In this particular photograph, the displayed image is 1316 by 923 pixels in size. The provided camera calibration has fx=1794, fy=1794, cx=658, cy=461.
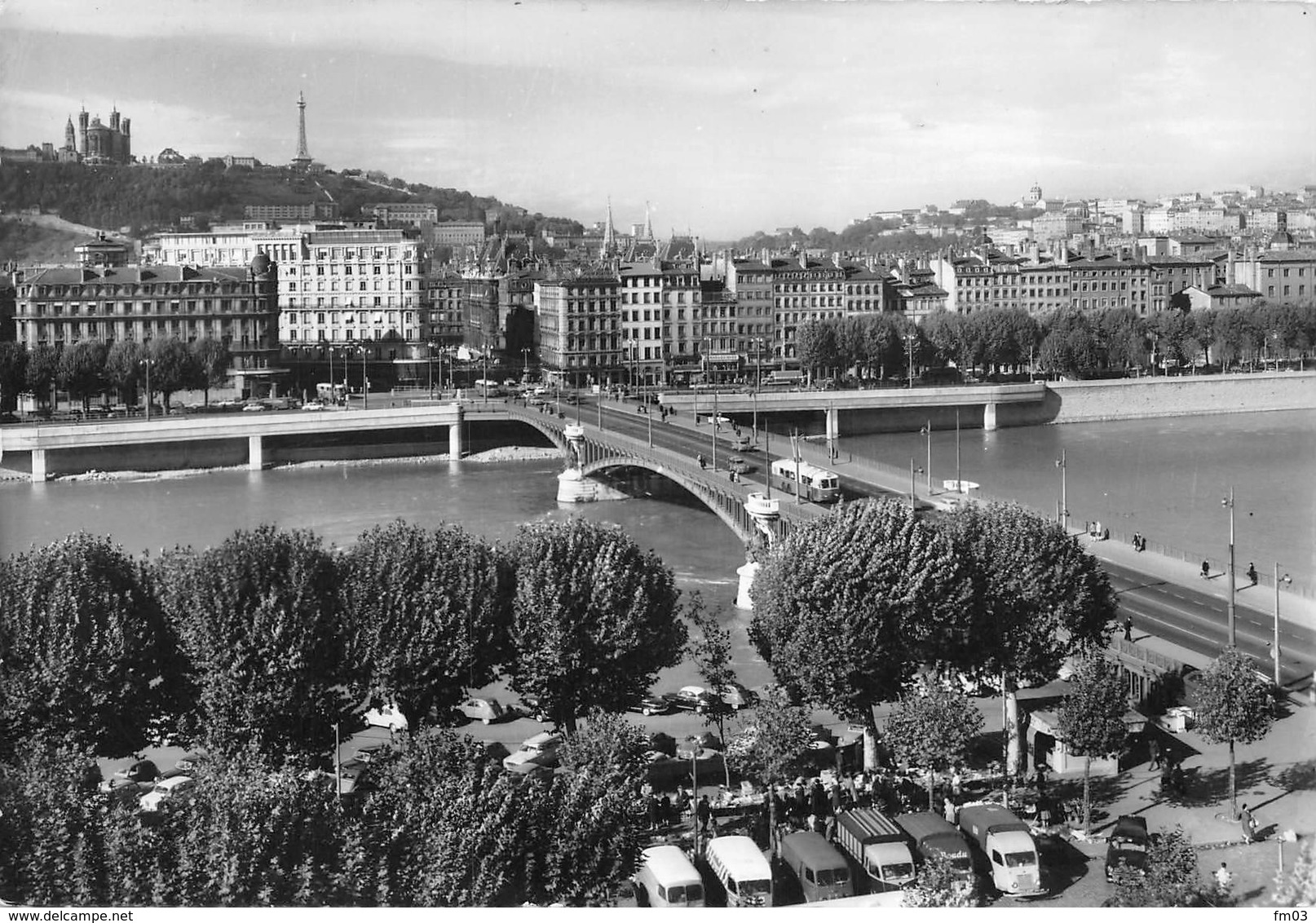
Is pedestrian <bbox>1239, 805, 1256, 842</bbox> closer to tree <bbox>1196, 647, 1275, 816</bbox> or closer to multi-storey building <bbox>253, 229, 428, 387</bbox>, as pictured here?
tree <bbox>1196, 647, 1275, 816</bbox>

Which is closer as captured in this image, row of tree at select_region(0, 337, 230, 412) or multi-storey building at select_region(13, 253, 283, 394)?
row of tree at select_region(0, 337, 230, 412)

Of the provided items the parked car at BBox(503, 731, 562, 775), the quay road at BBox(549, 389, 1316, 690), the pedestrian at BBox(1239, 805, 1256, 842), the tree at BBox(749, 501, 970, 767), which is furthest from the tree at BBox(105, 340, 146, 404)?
the pedestrian at BBox(1239, 805, 1256, 842)

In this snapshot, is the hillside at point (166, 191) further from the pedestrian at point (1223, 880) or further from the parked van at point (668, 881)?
the pedestrian at point (1223, 880)

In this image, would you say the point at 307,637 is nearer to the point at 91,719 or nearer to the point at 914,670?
the point at 91,719

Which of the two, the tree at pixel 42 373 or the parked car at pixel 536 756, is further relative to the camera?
the tree at pixel 42 373

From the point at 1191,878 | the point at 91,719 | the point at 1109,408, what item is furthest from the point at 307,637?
the point at 1109,408

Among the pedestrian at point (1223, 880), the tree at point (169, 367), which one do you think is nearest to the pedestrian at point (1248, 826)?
the pedestrian at point (1223, 880)

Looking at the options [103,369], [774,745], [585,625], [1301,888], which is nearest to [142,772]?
[585,625]
